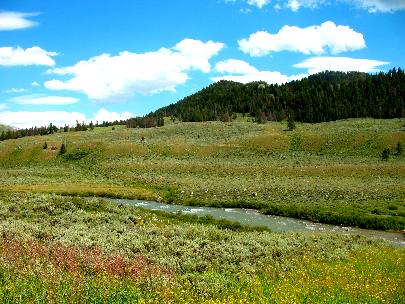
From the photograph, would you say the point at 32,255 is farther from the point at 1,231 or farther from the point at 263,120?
the point at 263,120

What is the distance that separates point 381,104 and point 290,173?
10209 cm

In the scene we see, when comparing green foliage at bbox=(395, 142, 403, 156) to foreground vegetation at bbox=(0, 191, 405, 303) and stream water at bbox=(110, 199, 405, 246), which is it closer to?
stream water at bbox=(110, 199, 405, 246)

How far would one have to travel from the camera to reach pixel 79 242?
20.9 m

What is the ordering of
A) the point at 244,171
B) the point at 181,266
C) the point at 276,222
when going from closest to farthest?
the point at 181,266 < the point at 276,222 < the point at 244,171

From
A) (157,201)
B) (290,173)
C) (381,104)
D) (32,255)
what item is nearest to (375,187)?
(290,173)

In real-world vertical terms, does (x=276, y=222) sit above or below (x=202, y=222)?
below

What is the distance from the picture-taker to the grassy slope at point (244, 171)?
49625 mm

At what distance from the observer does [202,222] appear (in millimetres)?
38688

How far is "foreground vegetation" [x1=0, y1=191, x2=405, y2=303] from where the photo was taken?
11328 mm

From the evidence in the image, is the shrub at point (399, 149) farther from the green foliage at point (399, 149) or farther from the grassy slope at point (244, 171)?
the grassy slope at point (244, 171)

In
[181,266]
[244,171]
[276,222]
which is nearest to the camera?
[181,266]

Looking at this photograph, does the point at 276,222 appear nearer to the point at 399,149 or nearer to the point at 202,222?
the point at 202,222

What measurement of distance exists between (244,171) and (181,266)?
5956 centimetres

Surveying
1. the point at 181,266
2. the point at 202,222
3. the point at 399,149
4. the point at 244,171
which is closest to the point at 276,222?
the point at 202,222
